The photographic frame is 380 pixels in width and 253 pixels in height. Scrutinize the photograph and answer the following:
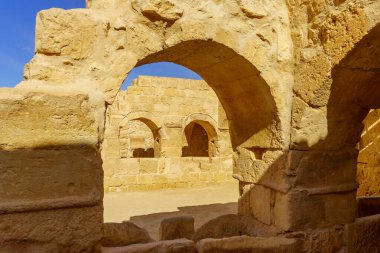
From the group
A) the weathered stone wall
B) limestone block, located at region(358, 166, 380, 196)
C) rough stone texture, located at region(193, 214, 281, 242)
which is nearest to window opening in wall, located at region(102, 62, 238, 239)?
the weathered stone wall

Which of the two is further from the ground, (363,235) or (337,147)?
(337,147)

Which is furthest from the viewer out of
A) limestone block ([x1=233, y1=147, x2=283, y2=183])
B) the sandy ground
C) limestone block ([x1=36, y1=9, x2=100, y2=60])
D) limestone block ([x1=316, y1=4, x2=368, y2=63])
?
the sandy ground

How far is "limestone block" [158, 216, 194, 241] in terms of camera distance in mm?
3117

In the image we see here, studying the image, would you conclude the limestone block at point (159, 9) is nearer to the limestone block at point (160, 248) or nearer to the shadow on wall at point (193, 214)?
the limestone block at point (160, 248)

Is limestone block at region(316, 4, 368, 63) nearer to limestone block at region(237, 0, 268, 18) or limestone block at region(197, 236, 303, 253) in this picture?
limestone block at region(237, 0, 268, 18)

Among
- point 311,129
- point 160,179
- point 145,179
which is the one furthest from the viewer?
point 160,179

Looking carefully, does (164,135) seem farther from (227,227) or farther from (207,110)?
(227,227)

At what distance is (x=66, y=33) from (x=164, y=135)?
8715 millimetres

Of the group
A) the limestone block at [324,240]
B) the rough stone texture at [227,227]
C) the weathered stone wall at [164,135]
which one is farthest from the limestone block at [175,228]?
the weathered stone wall at [164,135]

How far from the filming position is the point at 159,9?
92.4 inches

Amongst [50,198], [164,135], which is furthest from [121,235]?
[164,135]

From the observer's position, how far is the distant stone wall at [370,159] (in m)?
6.15

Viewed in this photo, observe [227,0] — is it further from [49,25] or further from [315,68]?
[49,25]

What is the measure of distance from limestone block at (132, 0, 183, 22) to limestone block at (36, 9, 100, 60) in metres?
Result: 0.32
